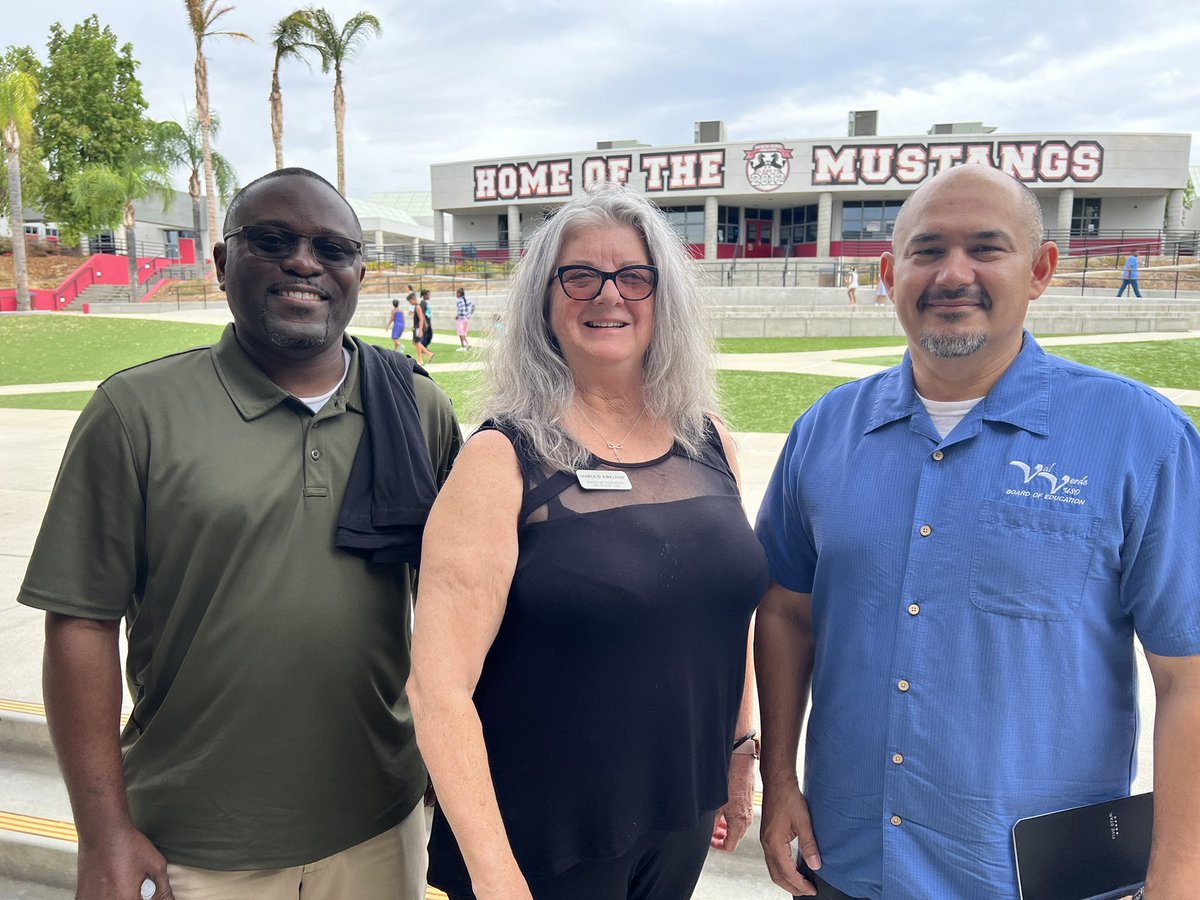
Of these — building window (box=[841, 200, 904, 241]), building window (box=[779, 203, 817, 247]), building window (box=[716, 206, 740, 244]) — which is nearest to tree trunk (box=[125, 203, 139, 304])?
building window (box=[716, 206, 740, 244])

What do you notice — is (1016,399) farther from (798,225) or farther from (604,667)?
(798,225)

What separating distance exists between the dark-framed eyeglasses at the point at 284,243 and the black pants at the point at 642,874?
58.3 inches

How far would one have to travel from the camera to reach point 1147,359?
13.6 m

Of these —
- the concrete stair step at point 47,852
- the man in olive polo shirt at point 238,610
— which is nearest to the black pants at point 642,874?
the man in olive polo shirt at point 238,610

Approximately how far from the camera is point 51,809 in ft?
10.8

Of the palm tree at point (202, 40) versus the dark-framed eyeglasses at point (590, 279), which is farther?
the palm tree at point (202, 40)

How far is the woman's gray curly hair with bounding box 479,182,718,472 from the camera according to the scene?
1.84 m

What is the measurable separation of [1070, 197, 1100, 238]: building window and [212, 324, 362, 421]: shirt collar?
47645mm

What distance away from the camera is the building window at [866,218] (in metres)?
42.6

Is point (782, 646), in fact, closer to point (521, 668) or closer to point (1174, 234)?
point (521, 668)

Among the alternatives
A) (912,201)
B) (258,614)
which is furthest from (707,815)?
(912,201)

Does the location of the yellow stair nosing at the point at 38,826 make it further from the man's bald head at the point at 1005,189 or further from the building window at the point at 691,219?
the building window at the point at 691,219

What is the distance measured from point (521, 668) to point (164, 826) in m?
0.88

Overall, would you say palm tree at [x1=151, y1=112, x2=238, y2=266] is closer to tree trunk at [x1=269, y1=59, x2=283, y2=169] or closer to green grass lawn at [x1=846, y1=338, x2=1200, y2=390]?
tree trunk at [x1=269, y1=59, x2=283, y2=169]
